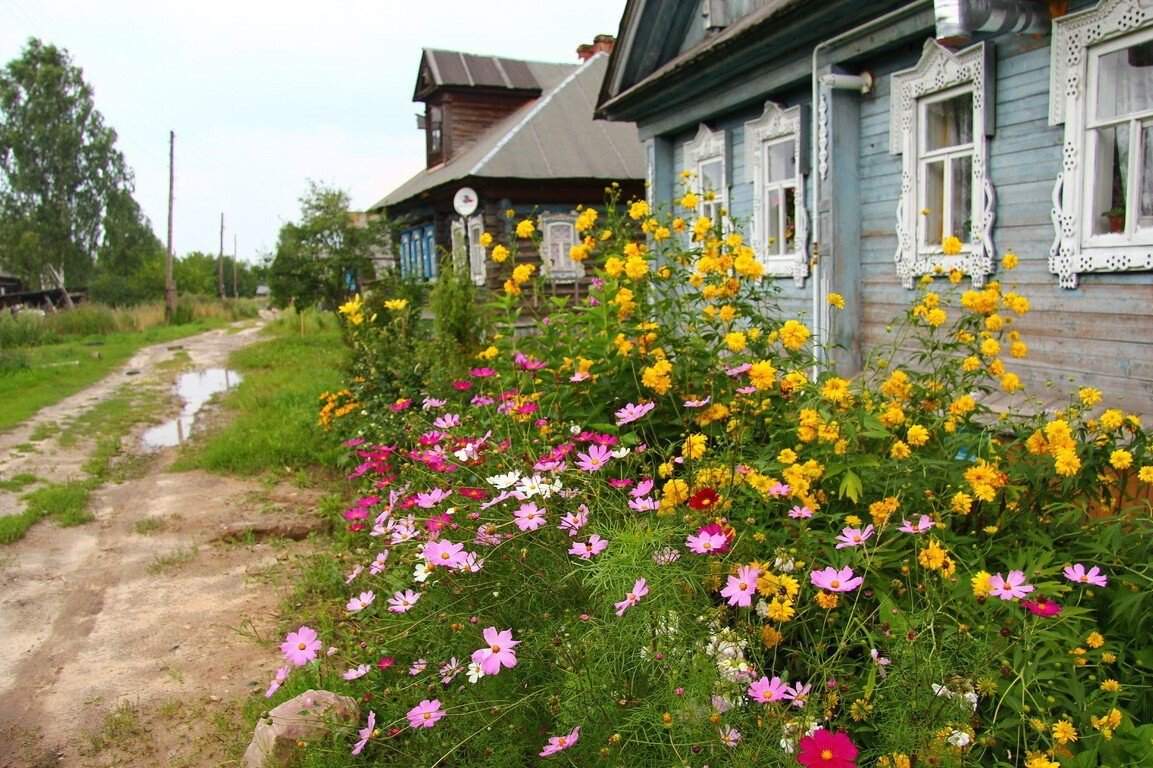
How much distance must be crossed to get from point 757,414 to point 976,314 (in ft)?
2.62

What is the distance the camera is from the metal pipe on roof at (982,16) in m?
4.89

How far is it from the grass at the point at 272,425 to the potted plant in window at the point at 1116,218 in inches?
231

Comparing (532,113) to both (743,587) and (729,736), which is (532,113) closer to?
(743,587)

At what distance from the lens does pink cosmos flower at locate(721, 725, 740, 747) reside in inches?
63.7

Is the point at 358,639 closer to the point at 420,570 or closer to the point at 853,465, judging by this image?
the point at 420,570

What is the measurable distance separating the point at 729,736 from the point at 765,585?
37 centimetres

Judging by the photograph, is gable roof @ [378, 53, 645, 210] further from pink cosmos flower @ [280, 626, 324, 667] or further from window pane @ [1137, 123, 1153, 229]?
pink cosmos flower @ [280, 626, 324, 667]

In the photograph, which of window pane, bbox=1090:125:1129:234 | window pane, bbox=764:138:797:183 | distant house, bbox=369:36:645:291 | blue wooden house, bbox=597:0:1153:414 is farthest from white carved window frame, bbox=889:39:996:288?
distant house, bbox=369:36:645:291

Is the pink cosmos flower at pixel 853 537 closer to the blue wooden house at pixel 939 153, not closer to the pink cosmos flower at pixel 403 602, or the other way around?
the pink cosmos flower at pixel 403 602

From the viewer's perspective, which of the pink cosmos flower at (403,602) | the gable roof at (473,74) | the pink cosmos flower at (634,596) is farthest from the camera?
the gable roof at (473,74)

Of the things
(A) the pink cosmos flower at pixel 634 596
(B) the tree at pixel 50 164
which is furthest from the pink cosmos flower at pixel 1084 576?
(B) the tree at pixel 50 164

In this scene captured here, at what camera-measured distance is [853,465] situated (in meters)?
2.29

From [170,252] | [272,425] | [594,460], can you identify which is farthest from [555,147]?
[170,252]

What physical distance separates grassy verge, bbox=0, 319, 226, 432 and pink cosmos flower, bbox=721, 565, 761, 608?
1058 centimetres
